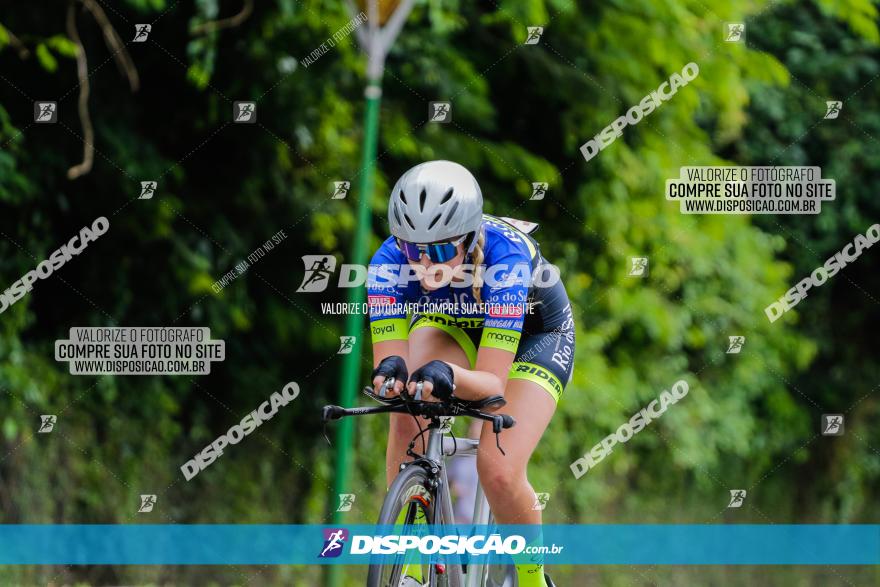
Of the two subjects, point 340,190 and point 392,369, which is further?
point 340,190

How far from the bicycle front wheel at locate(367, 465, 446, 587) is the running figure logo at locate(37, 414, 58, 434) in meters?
4.49

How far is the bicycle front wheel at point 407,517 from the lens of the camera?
3621 millimetres

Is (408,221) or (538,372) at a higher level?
(408,221)

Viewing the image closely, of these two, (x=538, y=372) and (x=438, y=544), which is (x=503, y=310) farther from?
(x=438, y=544)

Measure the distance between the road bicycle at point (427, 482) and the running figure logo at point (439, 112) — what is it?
4.72 meters

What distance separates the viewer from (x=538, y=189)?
8945 mm

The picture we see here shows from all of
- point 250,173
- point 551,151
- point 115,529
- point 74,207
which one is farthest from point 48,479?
point 551,151

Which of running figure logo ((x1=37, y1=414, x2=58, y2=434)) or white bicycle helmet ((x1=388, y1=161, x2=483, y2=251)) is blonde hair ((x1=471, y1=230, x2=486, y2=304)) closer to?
white bicycle helmet ((x1=388, y1=161, x2=483, y2=251))

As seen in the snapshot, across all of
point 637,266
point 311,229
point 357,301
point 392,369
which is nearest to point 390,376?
point 392,369

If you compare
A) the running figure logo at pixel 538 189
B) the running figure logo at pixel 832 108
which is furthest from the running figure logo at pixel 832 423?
the running figure logo at pixel 538 189

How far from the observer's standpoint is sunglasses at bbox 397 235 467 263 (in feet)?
13.2

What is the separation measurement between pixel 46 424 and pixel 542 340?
4.36 m

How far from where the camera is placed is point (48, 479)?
26.0 feet

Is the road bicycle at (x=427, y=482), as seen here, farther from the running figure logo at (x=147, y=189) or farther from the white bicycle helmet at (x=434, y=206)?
the running figure logo at (x=147, y=189)
